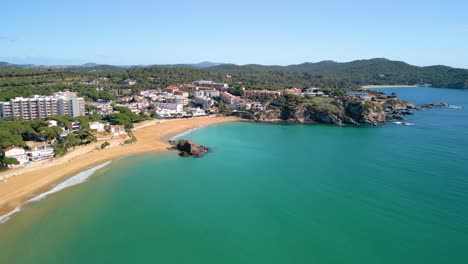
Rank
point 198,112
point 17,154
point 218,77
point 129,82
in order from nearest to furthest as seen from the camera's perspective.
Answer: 1. point 17,154
2. point 198,112
3. point 129,82
4. point 218,77

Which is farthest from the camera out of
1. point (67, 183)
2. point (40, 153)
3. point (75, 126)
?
point (75, 126)

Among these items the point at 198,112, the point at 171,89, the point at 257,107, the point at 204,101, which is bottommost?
the point at 198,112

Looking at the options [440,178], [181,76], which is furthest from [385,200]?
[181,76]

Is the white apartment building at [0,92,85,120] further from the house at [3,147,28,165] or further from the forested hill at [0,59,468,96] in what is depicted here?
the house at [3,147,28,165]

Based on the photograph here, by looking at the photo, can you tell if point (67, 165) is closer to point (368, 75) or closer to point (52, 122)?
point (52, 122)

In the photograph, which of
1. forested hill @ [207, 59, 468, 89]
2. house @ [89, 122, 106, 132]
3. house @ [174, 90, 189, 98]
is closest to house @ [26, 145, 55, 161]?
house @ [89, 122, 106, 132]

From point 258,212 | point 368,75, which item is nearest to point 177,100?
point 258,212
